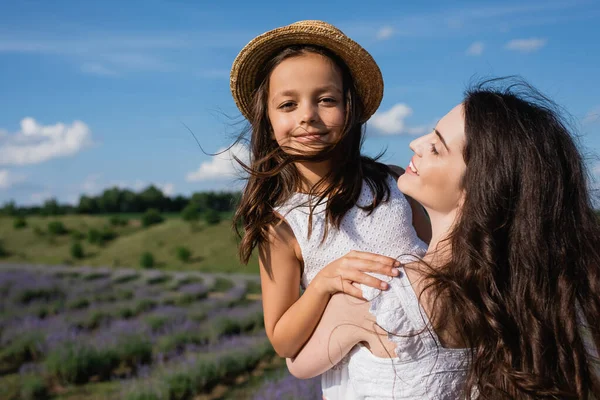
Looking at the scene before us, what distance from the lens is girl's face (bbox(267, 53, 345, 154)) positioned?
221 centimetres

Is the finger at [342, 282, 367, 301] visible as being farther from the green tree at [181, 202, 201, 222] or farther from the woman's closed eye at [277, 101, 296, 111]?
the green tree at [181, 202, 201, 222]

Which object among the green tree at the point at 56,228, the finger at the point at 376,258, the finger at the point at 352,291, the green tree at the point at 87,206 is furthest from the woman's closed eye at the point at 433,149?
the green tree at the point at 87,206

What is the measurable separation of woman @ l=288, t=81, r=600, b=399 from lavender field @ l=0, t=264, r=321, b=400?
330cm

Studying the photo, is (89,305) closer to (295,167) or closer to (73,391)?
(73,391)

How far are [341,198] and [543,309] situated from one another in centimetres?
82

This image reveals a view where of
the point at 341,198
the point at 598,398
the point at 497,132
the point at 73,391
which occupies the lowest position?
the point at 73,391

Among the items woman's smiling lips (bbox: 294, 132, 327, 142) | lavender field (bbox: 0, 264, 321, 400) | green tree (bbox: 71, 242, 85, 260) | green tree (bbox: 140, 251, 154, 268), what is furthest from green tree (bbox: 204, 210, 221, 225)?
woman's smiling lips (bbox: 294, 132, 327, 142)

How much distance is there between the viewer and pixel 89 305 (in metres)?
10.4

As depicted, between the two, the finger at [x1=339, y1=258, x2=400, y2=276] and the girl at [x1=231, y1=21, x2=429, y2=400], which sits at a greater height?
the girl at [x1=231, y1=21, x2=429, y2=400]

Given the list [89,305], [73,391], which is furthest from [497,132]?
[89,305]

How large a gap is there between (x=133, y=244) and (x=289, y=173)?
16.8 metres

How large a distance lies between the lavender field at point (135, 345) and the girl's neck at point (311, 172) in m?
2.98

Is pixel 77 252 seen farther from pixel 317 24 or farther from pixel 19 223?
pixel 317 24

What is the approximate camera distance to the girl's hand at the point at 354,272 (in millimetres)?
1748
